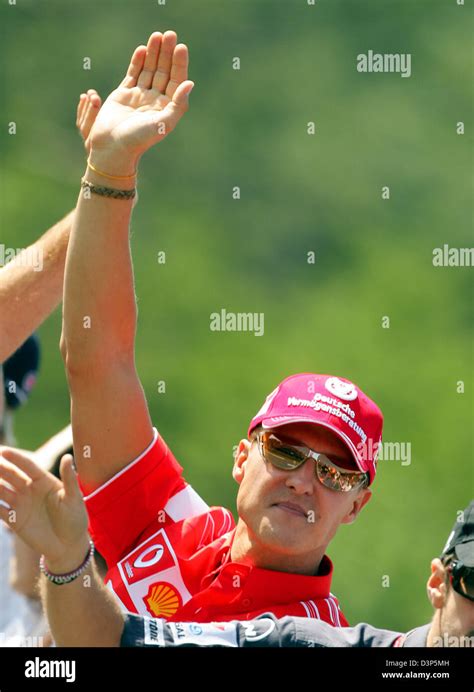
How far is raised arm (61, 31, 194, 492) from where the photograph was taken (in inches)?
130

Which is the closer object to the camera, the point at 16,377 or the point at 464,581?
the point at 464,581

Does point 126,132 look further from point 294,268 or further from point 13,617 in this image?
point 294,268

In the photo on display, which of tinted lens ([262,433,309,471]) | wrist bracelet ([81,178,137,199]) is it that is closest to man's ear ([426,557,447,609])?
tinted lens ([262,433,309,471])

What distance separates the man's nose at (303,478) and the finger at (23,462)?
33.6 inches

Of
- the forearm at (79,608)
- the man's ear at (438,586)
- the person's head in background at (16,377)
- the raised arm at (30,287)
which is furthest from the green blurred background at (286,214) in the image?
the forearm at (79,608)

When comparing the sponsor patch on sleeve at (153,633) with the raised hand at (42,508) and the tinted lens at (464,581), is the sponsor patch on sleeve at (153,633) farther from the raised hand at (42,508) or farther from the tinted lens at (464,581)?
the tinted lens at (464,581)

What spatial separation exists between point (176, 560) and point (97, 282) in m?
0.65

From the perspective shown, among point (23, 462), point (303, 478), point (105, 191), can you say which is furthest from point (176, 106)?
point (23, 462)

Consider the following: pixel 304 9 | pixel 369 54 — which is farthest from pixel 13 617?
pixel 304 9

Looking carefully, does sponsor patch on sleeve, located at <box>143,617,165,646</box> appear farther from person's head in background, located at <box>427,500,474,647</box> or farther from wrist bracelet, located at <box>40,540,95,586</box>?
person's head in background, located at <box>427,500,474,647</box>

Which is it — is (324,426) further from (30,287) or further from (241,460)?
(30,287)

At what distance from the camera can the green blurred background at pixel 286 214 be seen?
29.7 ft

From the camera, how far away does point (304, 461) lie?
10.9ft

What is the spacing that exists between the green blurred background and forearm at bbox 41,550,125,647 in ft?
18.3
